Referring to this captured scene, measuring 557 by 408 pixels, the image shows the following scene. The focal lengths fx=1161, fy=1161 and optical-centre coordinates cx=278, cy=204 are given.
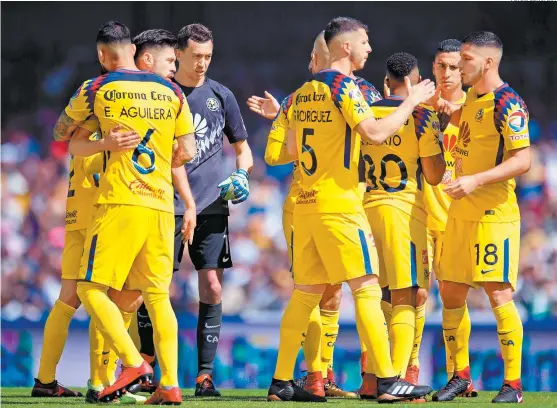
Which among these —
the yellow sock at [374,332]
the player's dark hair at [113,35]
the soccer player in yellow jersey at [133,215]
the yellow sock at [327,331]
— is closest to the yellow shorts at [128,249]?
the soccer player in yellow jersey at [133,215]

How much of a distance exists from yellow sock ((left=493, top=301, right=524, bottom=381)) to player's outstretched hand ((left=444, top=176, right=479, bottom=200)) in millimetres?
739

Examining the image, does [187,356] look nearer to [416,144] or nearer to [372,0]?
[372,0]

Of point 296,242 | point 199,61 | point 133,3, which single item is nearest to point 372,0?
point 133,3

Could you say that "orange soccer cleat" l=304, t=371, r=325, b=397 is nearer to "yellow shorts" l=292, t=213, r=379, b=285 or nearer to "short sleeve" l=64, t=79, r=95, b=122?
"yellow shorts" l=292, t=213, r=379, b=285

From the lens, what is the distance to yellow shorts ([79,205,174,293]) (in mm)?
6078

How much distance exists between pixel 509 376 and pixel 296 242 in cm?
149

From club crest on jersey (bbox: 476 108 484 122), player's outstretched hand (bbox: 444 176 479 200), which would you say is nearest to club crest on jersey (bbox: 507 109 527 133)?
club crest on jersey (bbox: 476 108 484 122)

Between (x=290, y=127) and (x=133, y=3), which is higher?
(x=133, y=3)

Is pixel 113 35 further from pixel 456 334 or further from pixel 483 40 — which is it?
pixel 456 334

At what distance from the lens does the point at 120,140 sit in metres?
6.09

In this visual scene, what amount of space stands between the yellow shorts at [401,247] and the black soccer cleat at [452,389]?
0.67 m

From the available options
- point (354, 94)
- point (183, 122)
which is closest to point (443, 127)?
point (354, 94)

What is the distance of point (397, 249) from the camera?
6906 millimetres

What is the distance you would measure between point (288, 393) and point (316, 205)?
1.12 metres
